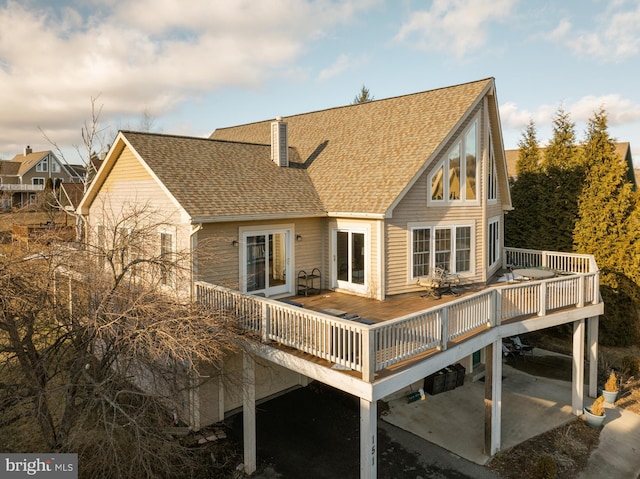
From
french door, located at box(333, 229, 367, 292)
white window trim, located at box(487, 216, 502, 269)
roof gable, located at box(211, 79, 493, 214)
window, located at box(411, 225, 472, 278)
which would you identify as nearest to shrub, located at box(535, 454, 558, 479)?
window, located at box(411, 225, 472, 278)

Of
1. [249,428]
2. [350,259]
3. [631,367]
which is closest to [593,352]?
[631,367]

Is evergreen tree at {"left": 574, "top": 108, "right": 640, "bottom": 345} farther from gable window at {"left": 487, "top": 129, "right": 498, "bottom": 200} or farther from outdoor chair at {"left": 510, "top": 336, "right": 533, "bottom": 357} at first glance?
gable window at {"left": 487, "top": 129, "right": 498, "bottom": 200}

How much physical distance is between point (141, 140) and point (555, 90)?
1907cm

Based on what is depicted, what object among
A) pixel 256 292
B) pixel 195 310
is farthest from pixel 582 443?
pixel 195 310

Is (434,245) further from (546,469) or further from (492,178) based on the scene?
(546,469)

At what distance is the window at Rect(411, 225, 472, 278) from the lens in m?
12.9

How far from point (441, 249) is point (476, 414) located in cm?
521

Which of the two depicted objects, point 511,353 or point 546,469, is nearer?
point 546,469

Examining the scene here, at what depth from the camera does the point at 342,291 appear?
13172 millimetres

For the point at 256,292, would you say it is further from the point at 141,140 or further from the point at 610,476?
the point at 610,476

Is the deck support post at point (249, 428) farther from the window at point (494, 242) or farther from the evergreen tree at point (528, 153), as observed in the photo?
the evergreen tree at point (528, 153)

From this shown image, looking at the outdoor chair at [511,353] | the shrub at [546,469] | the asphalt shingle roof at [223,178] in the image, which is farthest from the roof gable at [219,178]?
the outdoor chair at [511,353]

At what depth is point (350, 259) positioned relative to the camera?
1298 cm

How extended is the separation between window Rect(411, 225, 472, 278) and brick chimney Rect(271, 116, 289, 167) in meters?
5.85
